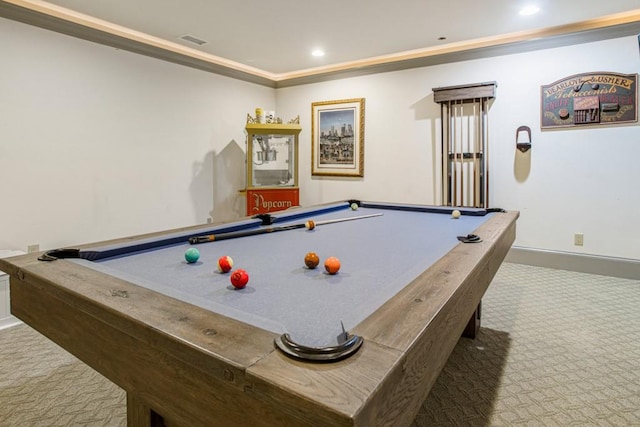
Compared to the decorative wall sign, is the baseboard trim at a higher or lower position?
lower

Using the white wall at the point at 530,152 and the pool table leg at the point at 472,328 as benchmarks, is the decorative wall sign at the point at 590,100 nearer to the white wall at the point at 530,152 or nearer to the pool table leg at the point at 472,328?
the white wall at the point at 530,152

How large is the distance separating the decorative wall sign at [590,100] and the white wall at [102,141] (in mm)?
3670

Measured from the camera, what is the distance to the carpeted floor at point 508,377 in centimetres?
166

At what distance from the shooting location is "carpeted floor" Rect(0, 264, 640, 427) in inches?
65.3

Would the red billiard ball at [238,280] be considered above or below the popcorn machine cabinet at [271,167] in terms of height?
below

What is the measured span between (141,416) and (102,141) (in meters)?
3.32

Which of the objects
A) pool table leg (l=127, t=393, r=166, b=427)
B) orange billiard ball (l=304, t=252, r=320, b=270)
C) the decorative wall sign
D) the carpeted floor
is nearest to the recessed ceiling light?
the decorative wall sign

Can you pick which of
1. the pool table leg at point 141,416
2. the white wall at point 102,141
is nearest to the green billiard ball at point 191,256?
the pool table leg at point 141,416

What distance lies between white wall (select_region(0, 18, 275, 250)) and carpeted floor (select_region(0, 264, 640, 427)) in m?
1.18

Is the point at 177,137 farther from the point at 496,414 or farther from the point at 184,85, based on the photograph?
the point at 496,414

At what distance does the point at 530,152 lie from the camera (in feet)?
13.0

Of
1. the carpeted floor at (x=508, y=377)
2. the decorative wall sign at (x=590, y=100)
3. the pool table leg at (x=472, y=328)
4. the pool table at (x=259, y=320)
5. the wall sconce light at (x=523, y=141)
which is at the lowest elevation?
the carpeted floor at (x=508, y=377)

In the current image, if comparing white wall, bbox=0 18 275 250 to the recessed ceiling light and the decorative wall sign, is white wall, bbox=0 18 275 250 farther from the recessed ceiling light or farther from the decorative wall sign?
the decorative wall sign

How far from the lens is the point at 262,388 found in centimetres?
62
